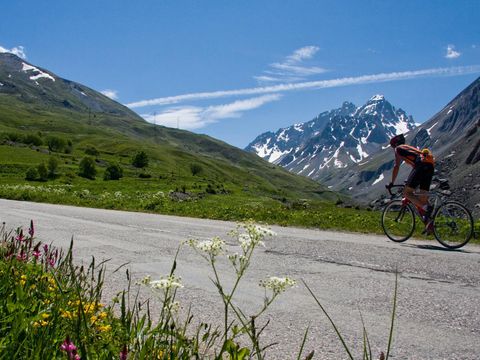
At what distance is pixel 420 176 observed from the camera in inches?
533

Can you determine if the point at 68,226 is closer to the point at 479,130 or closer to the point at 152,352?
the point at 152,352

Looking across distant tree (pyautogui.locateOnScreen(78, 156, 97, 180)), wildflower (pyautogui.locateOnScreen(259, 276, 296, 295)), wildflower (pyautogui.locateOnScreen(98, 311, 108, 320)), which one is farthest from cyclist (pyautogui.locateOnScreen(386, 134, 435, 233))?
distant tree (pyautogui.locateOnScreen(78, 156, 97, 180))

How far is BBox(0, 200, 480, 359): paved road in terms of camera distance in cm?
488

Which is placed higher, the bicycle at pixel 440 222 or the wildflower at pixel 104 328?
the bicycle at pixel 440 222

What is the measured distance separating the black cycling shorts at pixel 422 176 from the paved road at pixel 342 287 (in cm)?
221

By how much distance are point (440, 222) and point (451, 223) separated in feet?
0.95

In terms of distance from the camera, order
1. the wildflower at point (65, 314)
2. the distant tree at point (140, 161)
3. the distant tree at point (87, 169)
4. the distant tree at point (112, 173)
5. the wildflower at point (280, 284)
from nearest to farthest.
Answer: the wildflower at point (280, 284) → the wildflower at point (65, 314) → the distant tree at point (112, 173) → the distant tree at point (87, 169) → the distant tree at point (140, 161)

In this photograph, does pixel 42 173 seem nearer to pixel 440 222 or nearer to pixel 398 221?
pixel 398 221

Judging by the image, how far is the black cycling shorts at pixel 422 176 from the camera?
44.0 feet

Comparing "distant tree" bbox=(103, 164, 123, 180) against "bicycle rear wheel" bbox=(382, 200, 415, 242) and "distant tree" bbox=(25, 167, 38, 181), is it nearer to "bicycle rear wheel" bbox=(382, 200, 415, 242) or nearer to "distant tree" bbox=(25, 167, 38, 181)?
"distant tree" bbox=(25, 167, 38, 181)

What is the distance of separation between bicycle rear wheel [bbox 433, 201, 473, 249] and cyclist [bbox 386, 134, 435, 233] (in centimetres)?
32

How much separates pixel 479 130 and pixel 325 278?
138468 mm

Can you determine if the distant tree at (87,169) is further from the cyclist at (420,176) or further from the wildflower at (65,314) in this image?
the wildflower at (65,314)

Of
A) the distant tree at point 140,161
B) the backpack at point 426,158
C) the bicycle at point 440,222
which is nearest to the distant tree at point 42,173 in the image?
the distant tree at point 140,161
